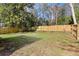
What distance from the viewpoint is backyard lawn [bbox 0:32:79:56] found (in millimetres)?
3537

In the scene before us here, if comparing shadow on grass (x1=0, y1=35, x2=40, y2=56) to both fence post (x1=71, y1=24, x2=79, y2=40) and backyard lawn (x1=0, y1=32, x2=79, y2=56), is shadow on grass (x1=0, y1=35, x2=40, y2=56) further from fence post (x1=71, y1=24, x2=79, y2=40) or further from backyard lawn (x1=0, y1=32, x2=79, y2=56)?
fence post (x1=71, y1=24, x2=79, y2=40)

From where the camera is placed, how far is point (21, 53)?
354 cm

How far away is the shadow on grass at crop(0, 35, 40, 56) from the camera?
3.54m

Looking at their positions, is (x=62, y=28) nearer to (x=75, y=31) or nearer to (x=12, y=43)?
(x=75, y=31)

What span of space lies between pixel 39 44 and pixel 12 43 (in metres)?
0.24

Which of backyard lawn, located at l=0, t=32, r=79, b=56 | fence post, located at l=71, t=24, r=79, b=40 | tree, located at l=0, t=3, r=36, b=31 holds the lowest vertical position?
backyard lawn, located at l=0, t=32, r=79, b=56

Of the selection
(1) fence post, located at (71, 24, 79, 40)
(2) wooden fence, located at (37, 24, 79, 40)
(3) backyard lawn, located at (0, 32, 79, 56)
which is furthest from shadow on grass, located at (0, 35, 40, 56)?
(1) fence post, located at (71, 24, 79, 40)

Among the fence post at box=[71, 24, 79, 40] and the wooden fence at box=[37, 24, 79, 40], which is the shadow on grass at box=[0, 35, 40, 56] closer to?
the wooden fence at box=[37, 24, 79, 40]

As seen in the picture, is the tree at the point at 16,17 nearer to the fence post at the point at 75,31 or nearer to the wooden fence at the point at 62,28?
the wooden fence at the point at 62,28

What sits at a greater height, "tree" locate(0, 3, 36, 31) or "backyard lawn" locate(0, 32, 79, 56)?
"tree" locate(0, 3, 36, 31)

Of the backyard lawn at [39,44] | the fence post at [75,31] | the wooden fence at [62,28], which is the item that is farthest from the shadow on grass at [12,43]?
the fence post at [75,31]

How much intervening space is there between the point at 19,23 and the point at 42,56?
0.36 meters

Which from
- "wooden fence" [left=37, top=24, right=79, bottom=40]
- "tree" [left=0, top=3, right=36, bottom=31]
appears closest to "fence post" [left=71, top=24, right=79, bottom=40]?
"wooden fence" [left=37, top=24, right=79, bottom=40]

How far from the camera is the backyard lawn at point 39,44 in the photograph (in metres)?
3.54
